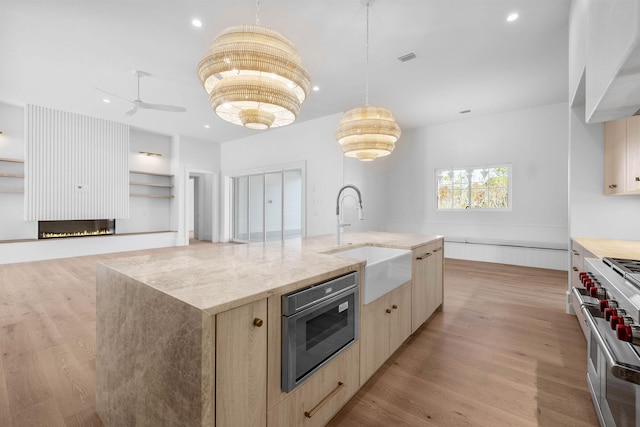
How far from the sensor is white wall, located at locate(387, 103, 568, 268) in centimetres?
521

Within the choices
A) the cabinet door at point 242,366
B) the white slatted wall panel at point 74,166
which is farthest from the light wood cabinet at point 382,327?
the white slatted wall panel at point 74,166

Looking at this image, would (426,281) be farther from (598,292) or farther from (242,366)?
(242,366)

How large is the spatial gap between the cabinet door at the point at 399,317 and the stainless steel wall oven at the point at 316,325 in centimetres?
56

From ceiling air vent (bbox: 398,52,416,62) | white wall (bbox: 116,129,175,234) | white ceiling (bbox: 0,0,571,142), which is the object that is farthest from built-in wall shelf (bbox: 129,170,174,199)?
ceiling air vent (bbox: 398,52,416,62)

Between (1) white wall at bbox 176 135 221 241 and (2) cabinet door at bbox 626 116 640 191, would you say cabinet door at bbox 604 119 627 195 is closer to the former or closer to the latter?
(2) cabinet door at bbox 626 116 640 191

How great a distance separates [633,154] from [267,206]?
6.42 metres

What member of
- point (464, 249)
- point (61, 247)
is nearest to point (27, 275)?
point (61, 247)

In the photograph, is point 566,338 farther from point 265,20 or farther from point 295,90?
point 265,20

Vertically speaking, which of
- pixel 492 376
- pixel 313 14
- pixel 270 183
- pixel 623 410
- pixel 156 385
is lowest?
pixel 492 376

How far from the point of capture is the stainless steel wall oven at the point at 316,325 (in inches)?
43.6

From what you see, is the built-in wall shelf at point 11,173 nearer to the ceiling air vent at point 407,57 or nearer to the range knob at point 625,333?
the ceiling air vent at point 407,57

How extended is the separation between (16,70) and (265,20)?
159 inches

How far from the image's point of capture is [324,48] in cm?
340

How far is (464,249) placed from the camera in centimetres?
615
